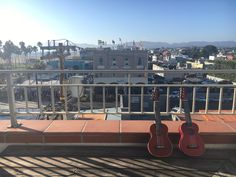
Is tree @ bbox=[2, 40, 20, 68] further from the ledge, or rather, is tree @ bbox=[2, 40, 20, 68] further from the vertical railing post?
the ledge

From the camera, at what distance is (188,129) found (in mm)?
2654

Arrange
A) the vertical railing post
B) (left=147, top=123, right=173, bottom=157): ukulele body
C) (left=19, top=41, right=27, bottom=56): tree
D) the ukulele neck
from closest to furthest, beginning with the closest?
(left=147, top=123, right=173, bottom=157): ukulele body
the ukulele neck
the vertical railing post
(left=19, top=41, right=27, bottom=56): tree

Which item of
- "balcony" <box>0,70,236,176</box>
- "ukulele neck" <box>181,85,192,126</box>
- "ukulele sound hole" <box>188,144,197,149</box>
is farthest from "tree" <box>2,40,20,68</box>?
"ukulele sound hole" <box>188,144,197,149</box>

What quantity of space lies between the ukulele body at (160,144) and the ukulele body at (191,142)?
13 centimetres

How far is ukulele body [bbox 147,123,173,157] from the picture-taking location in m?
2.53

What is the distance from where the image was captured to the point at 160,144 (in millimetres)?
2559

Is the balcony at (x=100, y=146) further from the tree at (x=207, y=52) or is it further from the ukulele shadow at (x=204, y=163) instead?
the tree at (x=207, y=52)

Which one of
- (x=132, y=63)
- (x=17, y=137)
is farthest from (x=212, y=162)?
(x=132, y=63)

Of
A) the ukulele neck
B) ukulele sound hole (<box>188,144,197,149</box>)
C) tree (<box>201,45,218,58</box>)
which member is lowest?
tree (<box>201,45,218,58</box>)

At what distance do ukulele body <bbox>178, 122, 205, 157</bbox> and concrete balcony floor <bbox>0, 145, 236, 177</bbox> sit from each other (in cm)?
7

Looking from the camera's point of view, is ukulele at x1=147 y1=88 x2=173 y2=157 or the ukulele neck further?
the ukulele neck

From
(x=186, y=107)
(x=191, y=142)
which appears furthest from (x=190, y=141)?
(x=186, y=107)

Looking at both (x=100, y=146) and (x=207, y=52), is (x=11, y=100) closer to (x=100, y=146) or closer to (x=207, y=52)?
(x=100, y=146)

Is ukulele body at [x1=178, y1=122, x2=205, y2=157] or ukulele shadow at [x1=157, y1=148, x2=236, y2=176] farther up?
ukulele body at [x1=178, y1=122, x2=205, y2=157]
